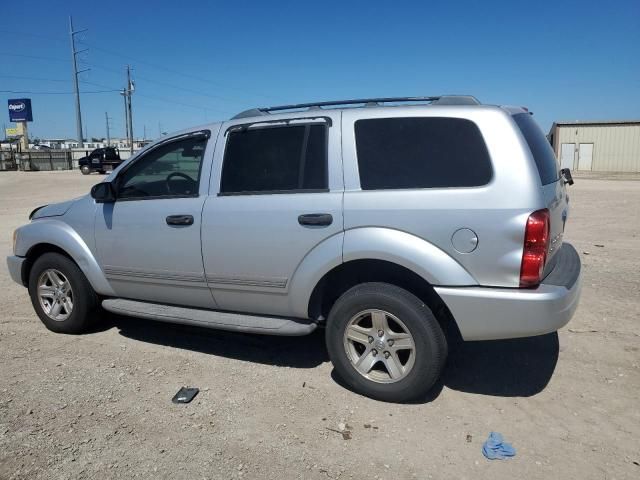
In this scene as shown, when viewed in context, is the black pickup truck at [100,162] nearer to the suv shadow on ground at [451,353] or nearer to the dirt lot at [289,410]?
the dirt lot at [289,410]

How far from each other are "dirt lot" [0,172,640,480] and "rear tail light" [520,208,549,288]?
0.98 meters

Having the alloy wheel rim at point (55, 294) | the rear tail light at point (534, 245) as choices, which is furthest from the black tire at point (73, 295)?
the rear tail light at point (534, 245)

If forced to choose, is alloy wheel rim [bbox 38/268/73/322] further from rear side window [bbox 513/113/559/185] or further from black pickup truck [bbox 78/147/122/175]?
black pickup truck [bbox 78/147/122/175]

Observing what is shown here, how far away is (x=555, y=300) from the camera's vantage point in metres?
3.12

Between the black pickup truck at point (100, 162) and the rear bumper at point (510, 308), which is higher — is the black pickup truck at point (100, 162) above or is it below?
above

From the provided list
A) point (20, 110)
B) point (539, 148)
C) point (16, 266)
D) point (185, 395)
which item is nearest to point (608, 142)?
point (539, 148)

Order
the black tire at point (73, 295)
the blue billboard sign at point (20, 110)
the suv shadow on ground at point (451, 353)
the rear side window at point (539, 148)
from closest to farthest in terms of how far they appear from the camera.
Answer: the rear side window at point (539, 148) < the suv shadow on ground at point (451, 353) < the black tire at point (73, 295) < the blue billboard sign at point (20, 110)

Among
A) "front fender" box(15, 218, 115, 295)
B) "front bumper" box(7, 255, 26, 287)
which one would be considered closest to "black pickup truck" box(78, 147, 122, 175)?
"front bumper" box(7, 255, 26, 287)

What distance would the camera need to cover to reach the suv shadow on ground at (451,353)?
384cm

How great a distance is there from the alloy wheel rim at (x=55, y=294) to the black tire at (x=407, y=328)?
267cm

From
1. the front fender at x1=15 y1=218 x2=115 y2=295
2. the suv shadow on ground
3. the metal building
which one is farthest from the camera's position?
the metal building

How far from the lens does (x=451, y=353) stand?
439 centimetres

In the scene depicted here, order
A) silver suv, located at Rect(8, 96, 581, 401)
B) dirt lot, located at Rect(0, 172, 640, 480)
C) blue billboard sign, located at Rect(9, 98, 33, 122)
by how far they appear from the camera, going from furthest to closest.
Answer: blue billboard sign, located at Rect(9, 98, 33, 122), silver suv, located at Rect(8, 96, 581, 401), dirt lot, located at Rect(0, 172, 640, 480)

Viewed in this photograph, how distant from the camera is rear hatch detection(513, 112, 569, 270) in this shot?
133 inches
